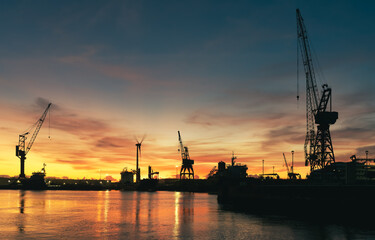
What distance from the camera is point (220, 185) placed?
157125 millimetres

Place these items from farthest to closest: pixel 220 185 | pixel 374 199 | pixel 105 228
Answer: pixel 220 185
pixel 374 199
pixel 105 228

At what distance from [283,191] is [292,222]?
35.1 meters

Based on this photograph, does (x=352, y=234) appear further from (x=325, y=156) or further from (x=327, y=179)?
(x=325, y=156)

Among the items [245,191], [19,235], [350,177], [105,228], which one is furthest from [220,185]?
[19,235]

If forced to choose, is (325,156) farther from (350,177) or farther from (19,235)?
(19,235)

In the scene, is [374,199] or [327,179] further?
[327,179]

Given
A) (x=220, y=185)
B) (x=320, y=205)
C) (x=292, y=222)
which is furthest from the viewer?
(x=220, y=185)

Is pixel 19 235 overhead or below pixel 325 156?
below

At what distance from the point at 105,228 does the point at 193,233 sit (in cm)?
1704

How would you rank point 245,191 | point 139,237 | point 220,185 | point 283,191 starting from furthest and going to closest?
point 220,185, point 245,191, point 283,191, point 139,237

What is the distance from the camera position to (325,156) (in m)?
161

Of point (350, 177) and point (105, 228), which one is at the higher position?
point (350, 177)

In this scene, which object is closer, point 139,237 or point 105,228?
point 139,237

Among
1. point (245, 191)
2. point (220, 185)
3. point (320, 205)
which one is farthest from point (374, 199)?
point (220, 185)
